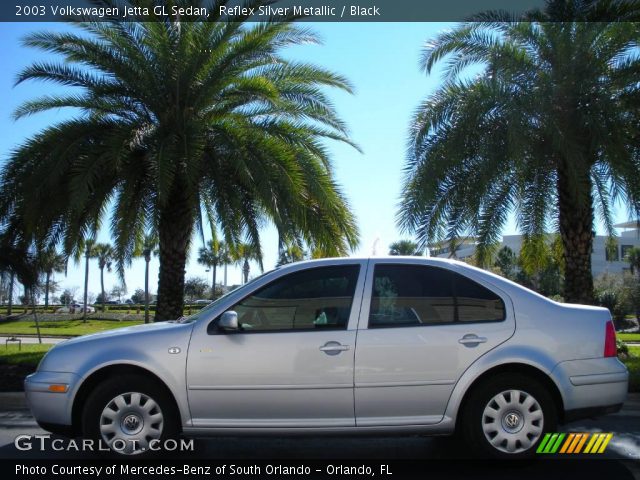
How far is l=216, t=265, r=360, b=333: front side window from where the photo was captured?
18.1 ft

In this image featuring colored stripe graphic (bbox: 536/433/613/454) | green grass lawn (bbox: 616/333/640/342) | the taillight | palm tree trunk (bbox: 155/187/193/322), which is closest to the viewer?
colored stripe graphic (bbox: 536/433/613/454)

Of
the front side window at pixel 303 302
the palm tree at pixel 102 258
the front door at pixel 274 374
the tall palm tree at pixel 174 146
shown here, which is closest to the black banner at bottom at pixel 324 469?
the front door at pixel 274 374

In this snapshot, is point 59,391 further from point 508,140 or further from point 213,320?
point 508,140

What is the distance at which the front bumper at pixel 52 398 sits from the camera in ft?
17.7

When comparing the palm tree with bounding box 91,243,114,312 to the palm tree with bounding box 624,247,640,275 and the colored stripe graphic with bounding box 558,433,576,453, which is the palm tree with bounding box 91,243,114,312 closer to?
the palm tree with bounding box 624,247,640,275

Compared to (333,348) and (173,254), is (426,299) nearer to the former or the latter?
(333,348)

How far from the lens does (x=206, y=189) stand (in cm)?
1366

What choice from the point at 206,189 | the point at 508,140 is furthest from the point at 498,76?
the point at 206,189

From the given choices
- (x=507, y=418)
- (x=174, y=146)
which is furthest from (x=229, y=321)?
(x=174, y=146)

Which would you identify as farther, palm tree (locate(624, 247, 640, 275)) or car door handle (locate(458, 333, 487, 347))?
palm tree (locate(624, 247, 640, 275))

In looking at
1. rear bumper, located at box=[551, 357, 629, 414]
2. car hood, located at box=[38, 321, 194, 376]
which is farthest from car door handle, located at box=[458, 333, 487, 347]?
car hood, located at box=[38, 321, 194, 376]

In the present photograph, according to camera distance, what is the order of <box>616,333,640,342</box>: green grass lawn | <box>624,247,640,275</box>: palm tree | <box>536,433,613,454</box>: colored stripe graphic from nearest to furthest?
<box>536,433,613,454</box>: colored stripe graphic < <box>616,333,640,342</box>: green grass lawn < <box>624,247,640,275</box>: palm tree

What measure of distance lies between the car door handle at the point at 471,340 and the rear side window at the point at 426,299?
15 centimetres

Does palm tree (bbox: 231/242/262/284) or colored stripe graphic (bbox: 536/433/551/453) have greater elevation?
palm tree (bbox: 231/242/262/284)
